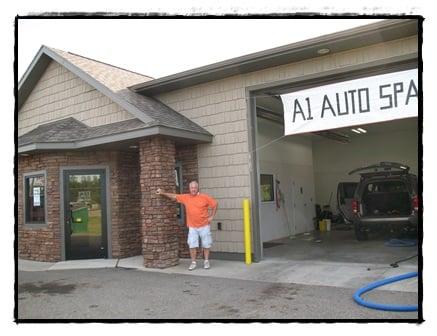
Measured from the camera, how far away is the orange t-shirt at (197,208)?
8.55 metres

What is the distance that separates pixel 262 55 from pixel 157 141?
278cm

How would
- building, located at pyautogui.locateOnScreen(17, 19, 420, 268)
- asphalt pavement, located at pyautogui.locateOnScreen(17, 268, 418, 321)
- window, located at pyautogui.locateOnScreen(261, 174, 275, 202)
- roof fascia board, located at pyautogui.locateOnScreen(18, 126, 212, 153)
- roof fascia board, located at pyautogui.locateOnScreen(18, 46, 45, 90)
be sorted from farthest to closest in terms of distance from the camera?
window, located at pyautogui.locateOnScreen(261, 174, 275, 202), roof fascia board, located at pyautogui.locateOnScreen(18, 46, 45, 90), roof fascia board, located at pyautogui.locateOnScreen(18, 126, 212, 153), building, located at pyautogui.locateOnScreen(17, 19, 420, 268), asphalt pavement, located at pyautogui.locateOnScreen(17, 268, 418, 321)

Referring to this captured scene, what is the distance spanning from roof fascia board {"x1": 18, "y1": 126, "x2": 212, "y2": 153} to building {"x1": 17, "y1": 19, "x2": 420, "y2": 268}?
1.2 inches

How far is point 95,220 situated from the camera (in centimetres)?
1048

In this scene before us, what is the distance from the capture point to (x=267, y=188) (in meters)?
12.9

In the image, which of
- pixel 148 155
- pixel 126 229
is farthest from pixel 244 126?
pixel 126 229

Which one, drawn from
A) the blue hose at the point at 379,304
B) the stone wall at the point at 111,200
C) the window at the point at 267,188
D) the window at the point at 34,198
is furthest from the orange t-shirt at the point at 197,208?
the window at the point at 34,198

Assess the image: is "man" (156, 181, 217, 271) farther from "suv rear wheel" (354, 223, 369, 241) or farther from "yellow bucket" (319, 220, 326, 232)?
"yellow bucket" (319, 220, 326, 232)

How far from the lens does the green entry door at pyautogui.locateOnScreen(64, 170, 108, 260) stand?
10453mm

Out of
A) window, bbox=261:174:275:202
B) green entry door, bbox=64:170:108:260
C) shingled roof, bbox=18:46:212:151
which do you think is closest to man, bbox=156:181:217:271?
shingled roof, bbox=18:46:212:151

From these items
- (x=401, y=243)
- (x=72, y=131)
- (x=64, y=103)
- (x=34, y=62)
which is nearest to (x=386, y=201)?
(x=401, y=243)

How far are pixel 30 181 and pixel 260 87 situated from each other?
260 inches

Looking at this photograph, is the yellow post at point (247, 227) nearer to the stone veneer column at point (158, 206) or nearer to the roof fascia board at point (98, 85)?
the stone veneer column at point (158, 206)

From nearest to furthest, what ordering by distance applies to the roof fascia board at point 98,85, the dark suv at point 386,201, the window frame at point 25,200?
the roof fascia board at point 98,85, the dark suv at point 386,201, the window frame at point 25,200
